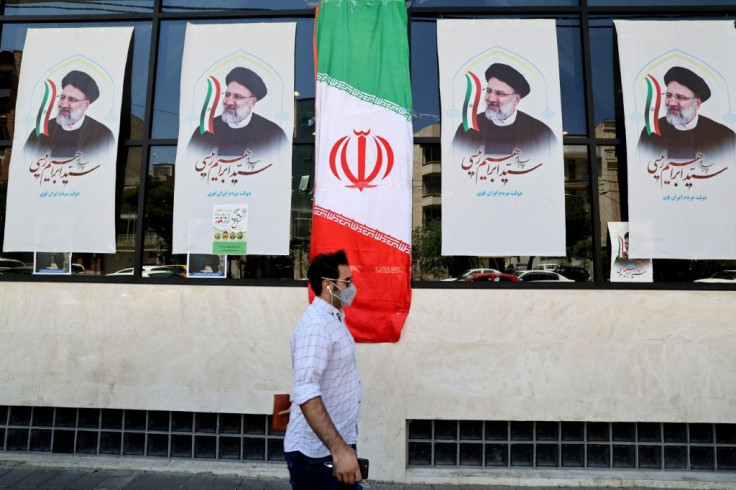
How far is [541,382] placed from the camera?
16.3 ft

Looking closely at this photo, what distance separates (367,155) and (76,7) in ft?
13.5

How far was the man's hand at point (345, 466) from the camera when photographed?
2404 mm

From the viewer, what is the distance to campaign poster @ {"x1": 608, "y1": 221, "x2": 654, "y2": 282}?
518 centimetres

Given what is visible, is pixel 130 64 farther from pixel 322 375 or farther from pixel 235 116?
pixel 322 375

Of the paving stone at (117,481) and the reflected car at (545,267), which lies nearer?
the paving stone at (117,481)

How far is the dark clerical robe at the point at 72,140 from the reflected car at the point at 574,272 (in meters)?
5.04

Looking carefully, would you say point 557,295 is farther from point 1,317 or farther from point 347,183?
point 1,317

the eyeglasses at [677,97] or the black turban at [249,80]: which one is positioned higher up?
the black turban at [249,80]

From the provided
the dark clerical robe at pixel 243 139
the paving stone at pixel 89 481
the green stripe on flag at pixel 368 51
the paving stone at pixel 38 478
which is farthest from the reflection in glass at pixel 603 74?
the paving stone at pixel 38 478

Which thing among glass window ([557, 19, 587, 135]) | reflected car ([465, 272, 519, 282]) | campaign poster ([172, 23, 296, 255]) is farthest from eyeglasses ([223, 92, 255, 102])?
glass window ([557, 19, 587, 135])

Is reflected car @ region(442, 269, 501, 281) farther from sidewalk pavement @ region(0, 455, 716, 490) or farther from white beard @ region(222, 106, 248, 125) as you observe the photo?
white beard @ region(222, 106, 248, 125)

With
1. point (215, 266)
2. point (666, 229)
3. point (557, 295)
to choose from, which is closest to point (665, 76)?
point (666, 229)

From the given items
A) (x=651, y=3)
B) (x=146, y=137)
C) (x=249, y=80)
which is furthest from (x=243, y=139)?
(x=651, y=3)

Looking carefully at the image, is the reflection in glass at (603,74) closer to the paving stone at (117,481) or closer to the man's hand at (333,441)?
the man's hand at (333,441)
